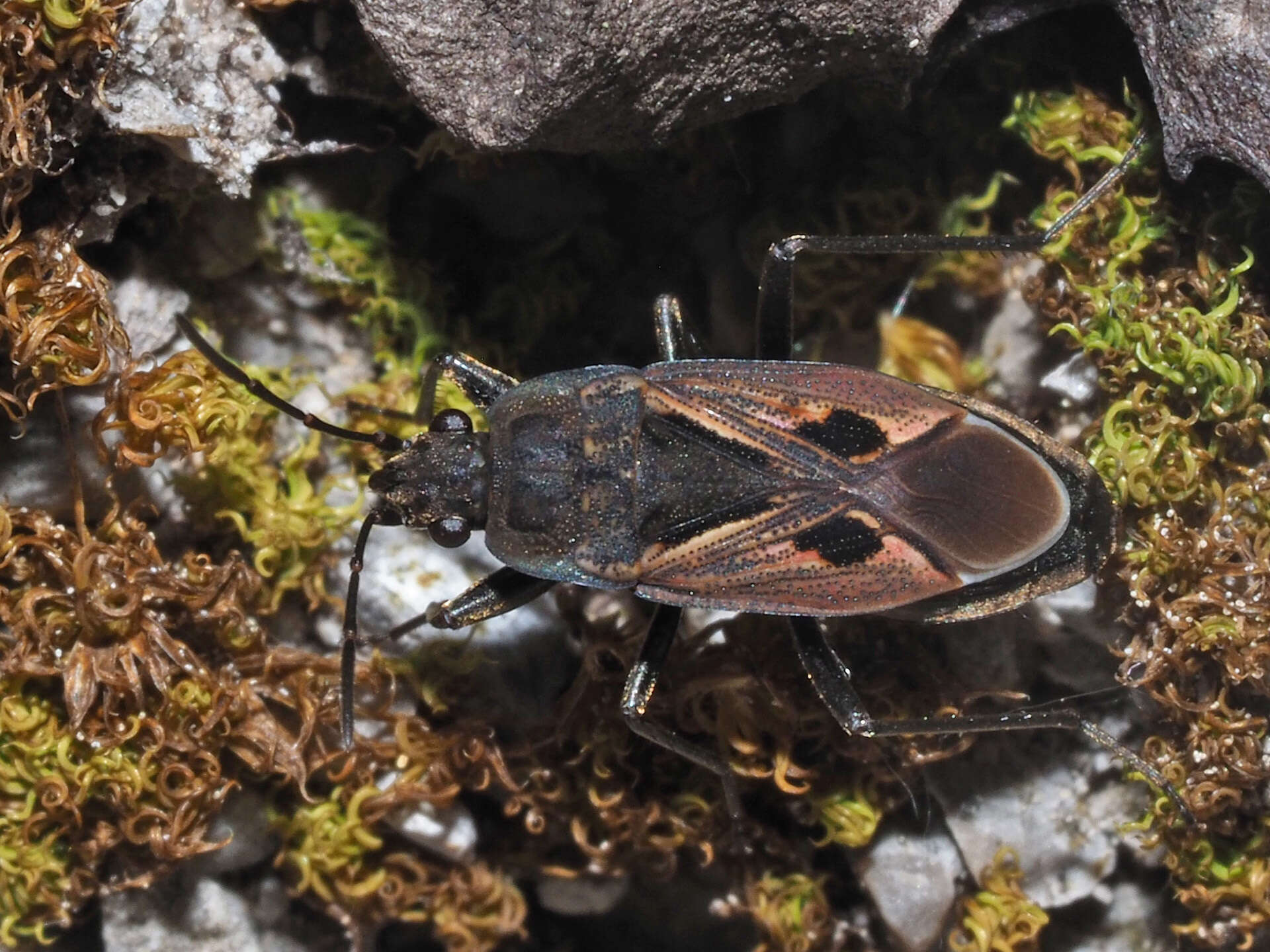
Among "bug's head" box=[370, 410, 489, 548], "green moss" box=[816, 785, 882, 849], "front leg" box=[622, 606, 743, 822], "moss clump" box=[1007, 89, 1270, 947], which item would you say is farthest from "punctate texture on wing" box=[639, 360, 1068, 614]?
"green moss" box=[816, 785, 882, 849]

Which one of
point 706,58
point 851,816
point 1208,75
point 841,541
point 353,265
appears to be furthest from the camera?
point 353,265

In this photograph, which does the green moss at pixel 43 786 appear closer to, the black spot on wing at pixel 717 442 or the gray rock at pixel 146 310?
the gray rock at pixel 146 310

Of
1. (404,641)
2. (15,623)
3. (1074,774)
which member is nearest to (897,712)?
(1074,774)

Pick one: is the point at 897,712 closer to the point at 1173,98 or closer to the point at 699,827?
the point at 699,827

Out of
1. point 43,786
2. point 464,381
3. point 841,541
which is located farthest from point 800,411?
point 43,786

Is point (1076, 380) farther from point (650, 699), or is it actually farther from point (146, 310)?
point (146, 310)
